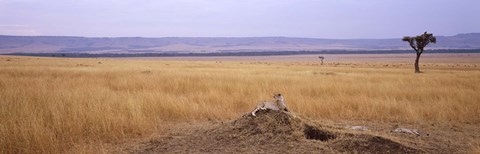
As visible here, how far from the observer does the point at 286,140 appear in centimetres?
625

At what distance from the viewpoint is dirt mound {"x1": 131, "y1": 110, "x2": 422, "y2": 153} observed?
5969 mm

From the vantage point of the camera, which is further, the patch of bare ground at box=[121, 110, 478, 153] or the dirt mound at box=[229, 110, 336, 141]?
the dirt mound at box=[229, 110, 336, 141]

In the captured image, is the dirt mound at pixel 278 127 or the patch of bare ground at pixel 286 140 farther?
the dirt mound at pixel 278 127

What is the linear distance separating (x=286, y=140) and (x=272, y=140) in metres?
0.22

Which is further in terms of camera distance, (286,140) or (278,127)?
(278,127)

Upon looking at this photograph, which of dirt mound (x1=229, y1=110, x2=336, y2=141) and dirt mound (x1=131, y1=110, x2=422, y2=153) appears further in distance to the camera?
dirt mound (x1=229, y1=110, x2=336, y2=141)

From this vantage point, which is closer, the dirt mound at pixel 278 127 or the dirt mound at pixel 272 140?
the dirt mound at pixel 272 140

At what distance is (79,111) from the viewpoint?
8.02 m

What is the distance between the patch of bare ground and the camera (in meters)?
5.99

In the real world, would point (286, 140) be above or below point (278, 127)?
below

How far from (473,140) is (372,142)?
221cm

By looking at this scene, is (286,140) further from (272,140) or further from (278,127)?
(278,127)

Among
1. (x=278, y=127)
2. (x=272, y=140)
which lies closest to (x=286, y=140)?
(x=272, y=140)

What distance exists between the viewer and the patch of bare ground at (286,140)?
5991 millimetres
